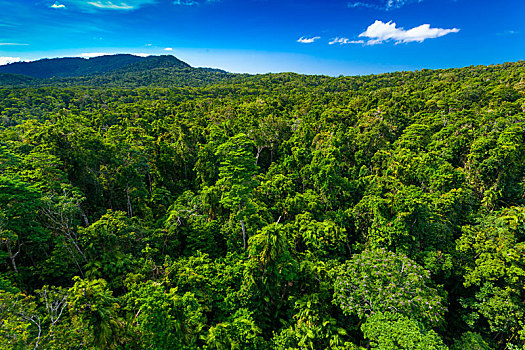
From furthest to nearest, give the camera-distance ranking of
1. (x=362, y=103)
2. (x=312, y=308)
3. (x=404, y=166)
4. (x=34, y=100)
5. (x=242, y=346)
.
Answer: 1. (x=34, y=100)
2. (x=362, y=103)
3. (x=404, y=166)
4. (x=312, y=308)
5. (x=242, y=346)

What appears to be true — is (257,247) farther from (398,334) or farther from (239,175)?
(398,334)

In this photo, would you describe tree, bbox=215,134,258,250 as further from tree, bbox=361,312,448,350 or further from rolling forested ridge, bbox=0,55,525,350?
tree, bbox=361,312,448,350

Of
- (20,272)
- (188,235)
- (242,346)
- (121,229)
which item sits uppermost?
(121,229)

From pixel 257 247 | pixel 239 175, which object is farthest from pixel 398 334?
pixel 239 175

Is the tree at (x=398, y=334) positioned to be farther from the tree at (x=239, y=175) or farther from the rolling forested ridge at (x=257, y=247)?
the tree at (x=239, y=175)

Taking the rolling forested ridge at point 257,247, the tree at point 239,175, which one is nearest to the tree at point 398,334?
the rolling forested ridge at point 257,247

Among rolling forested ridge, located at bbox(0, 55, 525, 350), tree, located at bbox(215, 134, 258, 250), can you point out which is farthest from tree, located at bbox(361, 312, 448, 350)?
tree, located at bbox(215, 134, 258, 250)

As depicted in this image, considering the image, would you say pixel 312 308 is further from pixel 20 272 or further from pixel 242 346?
pixel 20 272

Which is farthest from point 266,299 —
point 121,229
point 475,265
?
point 475,265
